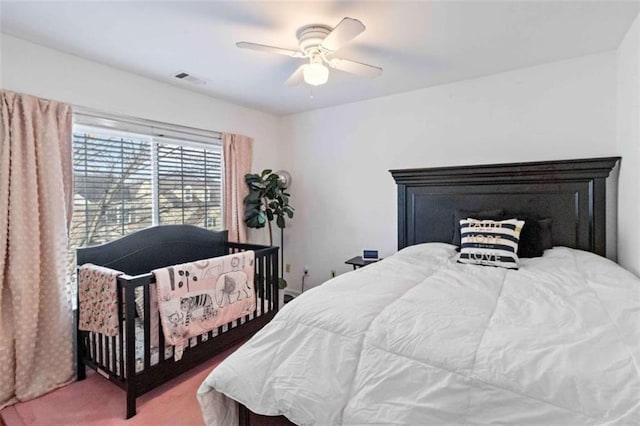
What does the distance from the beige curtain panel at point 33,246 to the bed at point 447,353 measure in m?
1.51

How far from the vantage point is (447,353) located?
100 centimetres

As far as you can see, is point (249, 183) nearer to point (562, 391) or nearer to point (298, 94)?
point (298, 94)

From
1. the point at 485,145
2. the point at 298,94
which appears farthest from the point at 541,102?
the point at 298,94

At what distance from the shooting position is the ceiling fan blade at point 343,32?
152 cm

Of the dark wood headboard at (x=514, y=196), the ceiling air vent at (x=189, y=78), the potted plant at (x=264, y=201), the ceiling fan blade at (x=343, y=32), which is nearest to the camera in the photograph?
the ceiling fan blade at (x=343, y=32)

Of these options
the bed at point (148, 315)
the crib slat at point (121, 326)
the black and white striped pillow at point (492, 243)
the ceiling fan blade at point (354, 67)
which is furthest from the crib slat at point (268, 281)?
the ceiling fan blade at point (354, 67)

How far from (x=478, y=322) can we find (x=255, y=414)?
3.21 ft

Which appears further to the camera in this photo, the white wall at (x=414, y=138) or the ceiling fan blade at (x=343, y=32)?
the white wall at (x=414, y=138)

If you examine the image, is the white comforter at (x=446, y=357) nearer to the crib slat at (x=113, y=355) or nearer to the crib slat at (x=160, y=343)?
the crib slat at (x=160, y=343)

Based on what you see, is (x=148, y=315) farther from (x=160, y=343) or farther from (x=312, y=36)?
(x=312, y=36)

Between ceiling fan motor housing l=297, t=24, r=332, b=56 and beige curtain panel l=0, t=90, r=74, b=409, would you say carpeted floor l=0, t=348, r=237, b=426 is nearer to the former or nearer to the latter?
beige curtain panel l=0, t=90, r=74, b=409

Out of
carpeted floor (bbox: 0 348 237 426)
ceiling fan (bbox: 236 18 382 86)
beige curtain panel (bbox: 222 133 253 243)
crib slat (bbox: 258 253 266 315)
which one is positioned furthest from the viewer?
beige curtain panel (bbox: 222 133 253 243)

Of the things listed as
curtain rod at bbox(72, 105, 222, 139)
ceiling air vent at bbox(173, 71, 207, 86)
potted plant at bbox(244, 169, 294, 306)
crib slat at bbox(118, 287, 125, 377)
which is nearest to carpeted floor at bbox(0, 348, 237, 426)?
crib slat at bbox(118, 287, 125, 377)

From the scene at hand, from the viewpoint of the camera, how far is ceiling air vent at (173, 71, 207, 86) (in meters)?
2.67
